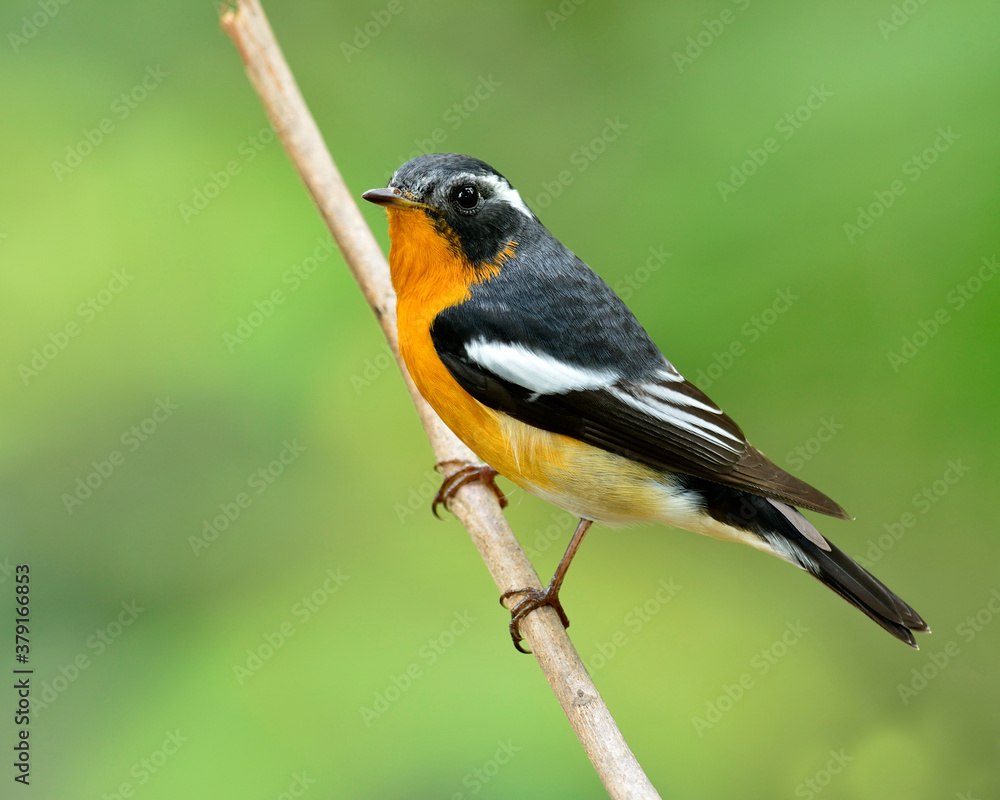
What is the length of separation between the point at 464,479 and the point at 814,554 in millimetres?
1368

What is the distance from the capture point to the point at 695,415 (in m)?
3.03

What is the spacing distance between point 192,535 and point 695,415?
2.20 m

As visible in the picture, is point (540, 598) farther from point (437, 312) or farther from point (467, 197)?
point (467, 197)

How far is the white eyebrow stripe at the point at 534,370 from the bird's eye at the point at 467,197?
0.47m

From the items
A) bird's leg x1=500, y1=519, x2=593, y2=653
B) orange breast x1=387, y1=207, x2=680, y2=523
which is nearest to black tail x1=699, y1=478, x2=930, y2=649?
orange breast x1=387, y1=207, x2=680, y2=523

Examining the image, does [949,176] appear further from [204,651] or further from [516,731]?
[204,651]

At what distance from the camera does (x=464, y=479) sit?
3.62 meters

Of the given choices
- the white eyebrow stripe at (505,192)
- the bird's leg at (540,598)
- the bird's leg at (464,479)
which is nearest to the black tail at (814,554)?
the bird's leg at (540,598)

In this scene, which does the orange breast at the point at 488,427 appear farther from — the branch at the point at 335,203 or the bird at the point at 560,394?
the branch at the point at 335,203

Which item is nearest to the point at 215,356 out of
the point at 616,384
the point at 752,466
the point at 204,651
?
the point at 204,651

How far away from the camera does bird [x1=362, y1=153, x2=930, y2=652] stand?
9.53ft

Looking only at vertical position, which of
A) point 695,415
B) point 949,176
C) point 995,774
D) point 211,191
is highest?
point 211,191

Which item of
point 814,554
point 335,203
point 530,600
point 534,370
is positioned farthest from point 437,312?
point 814,554

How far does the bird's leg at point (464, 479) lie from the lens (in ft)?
11.9
